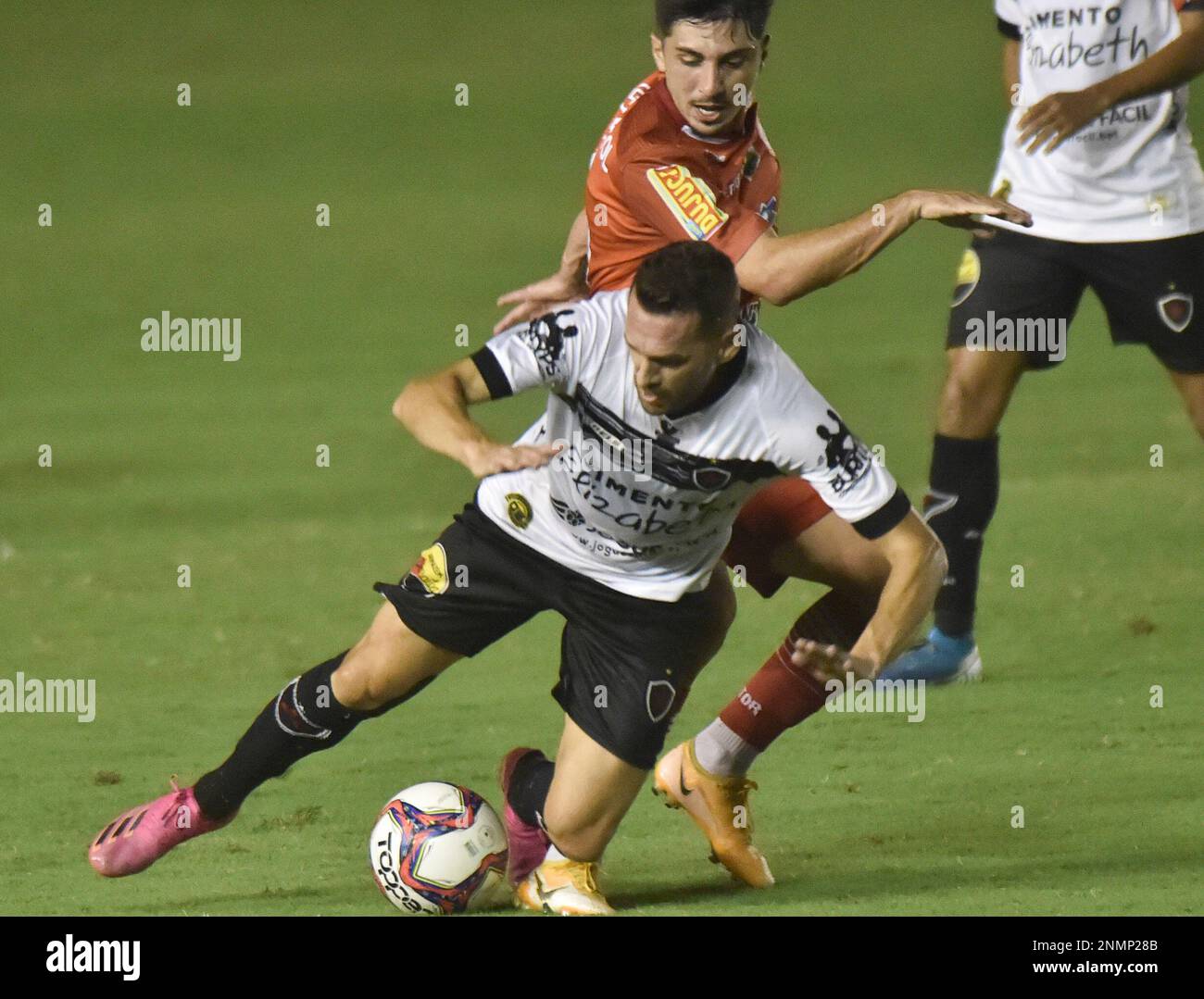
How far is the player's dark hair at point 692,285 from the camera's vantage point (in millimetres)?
4492

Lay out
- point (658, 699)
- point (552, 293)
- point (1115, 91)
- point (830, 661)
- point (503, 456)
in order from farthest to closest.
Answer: point (1115, 91) → point (552, 293) → point (658, 699) → point (830, 661) → point (503, 456)

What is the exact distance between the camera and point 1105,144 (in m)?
6.97

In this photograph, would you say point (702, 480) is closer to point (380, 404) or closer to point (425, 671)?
point (425, 671)

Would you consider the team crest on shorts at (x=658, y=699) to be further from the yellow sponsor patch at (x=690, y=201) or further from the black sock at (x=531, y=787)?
the yellow sponsor patch at (x=690, y=201)

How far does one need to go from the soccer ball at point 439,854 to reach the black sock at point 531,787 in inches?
5.8

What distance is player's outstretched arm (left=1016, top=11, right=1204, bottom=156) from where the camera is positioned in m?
5.73

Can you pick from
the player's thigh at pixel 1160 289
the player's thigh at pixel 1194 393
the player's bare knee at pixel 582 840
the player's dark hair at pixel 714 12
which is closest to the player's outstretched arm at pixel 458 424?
the player's bare knee at pixel 582 840

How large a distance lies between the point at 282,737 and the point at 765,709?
1.21 m

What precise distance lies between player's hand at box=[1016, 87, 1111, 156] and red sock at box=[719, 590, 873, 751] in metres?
1.37

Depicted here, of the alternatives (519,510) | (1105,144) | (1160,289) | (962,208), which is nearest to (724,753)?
(519,510)

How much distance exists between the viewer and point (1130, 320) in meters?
6.88

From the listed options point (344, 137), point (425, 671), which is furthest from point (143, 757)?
point (344, 137)

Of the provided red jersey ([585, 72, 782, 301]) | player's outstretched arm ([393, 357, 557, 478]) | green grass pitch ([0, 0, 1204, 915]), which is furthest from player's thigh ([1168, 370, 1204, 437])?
player's outstretched arm ([393, 357, 557, 478])

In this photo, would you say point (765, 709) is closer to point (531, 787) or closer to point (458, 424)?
point (531, 787)
